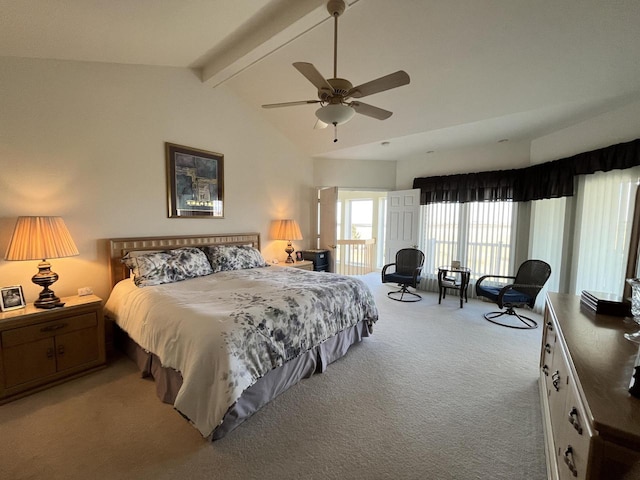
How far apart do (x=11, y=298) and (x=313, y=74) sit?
298 cm

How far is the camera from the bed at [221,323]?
1729 millimetres

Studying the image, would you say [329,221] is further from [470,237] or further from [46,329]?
[46,329]

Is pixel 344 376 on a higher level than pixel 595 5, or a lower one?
lower

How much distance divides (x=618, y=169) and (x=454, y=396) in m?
3.01

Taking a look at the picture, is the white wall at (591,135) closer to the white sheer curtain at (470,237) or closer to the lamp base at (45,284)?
the white sheer curtain at (470,237)

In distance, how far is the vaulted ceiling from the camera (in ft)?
7.04

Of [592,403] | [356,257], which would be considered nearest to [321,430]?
[592,403]

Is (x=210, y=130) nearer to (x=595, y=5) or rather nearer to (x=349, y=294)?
(x=349, y=294)

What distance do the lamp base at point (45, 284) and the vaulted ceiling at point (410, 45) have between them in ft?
6.03

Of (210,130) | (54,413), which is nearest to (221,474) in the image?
(54,413)

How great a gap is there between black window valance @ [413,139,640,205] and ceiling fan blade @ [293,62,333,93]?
3148 millimetres

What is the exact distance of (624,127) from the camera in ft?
9.62

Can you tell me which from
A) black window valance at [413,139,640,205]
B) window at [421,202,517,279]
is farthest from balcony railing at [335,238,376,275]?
black window valance at [413,139,640,205]

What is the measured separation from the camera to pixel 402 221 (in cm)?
560
